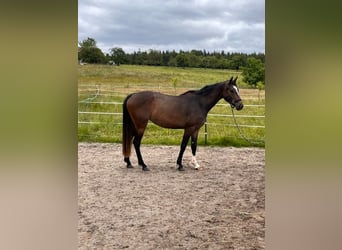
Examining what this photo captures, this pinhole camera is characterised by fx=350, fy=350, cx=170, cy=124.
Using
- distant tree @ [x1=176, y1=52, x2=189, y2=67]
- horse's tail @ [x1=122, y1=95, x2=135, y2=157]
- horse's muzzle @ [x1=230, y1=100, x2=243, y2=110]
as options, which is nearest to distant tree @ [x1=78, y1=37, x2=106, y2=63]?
horse's tail @ [x1=122, y1=95, x2=135, y2=157]

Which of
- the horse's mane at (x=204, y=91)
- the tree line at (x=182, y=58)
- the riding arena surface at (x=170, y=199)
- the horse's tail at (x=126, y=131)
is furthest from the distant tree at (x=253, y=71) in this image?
the horse's tail at (x=126, y=131)

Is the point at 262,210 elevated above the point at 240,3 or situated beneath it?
situated beneath

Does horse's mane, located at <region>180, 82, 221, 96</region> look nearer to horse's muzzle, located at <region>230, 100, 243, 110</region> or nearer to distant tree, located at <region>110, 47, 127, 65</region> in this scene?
horse's muzzle, located at <region>230, 100, 243, 110</region>

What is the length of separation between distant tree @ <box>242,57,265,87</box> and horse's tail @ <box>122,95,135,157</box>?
426mm

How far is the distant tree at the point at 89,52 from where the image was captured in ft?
4.00

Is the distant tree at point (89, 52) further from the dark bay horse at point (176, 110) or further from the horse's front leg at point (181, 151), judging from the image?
the horse's front leg at point (181, 151)

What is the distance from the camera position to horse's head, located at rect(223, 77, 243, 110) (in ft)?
4.11

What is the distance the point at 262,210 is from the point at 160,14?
766 millimetres

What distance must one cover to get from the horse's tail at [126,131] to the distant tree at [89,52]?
0.18 m
